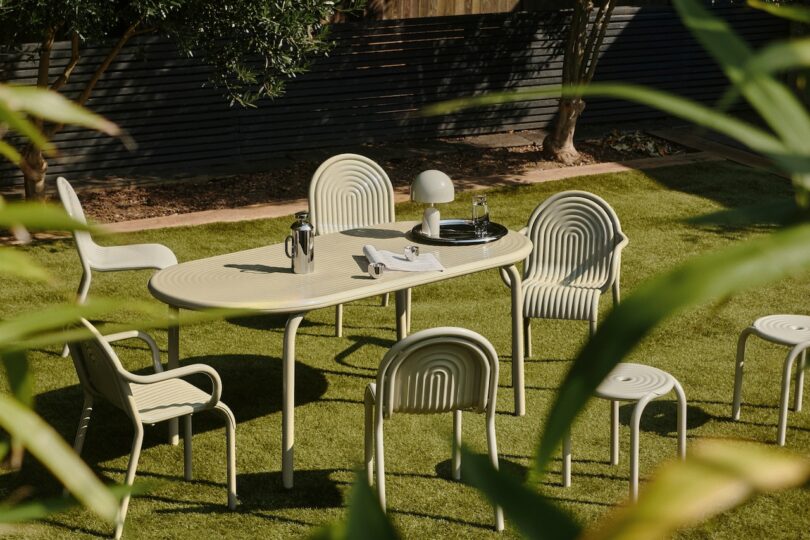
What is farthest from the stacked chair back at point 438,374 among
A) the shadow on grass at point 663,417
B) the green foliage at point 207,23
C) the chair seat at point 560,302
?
the green foliage at point 207,23

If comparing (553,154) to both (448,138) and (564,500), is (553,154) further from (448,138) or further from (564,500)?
(564,500)

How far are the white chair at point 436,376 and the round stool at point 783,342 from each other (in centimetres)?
165

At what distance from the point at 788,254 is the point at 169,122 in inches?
431

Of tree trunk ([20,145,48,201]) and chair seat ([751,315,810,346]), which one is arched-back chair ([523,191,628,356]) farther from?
tree trunk ([20,145,48,201])

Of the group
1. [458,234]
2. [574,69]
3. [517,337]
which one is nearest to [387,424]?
[517,337]

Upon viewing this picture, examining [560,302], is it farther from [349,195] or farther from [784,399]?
[349,195]

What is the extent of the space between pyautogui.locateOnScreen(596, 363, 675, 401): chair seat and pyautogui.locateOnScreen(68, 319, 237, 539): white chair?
5.39 ft

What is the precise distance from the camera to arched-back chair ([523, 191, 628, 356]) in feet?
20.0

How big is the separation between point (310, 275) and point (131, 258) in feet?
5.48

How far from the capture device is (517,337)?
5738mm

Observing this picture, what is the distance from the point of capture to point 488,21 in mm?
12352

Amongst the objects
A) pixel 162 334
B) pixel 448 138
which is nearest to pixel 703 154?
pixel 448 138

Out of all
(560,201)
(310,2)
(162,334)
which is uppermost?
(310,2)

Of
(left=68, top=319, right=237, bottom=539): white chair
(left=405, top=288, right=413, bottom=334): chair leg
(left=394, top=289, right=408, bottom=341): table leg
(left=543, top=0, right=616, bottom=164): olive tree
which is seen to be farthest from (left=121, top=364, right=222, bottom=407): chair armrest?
(left=543, top=0, right=616, bottom=164): olive tree
